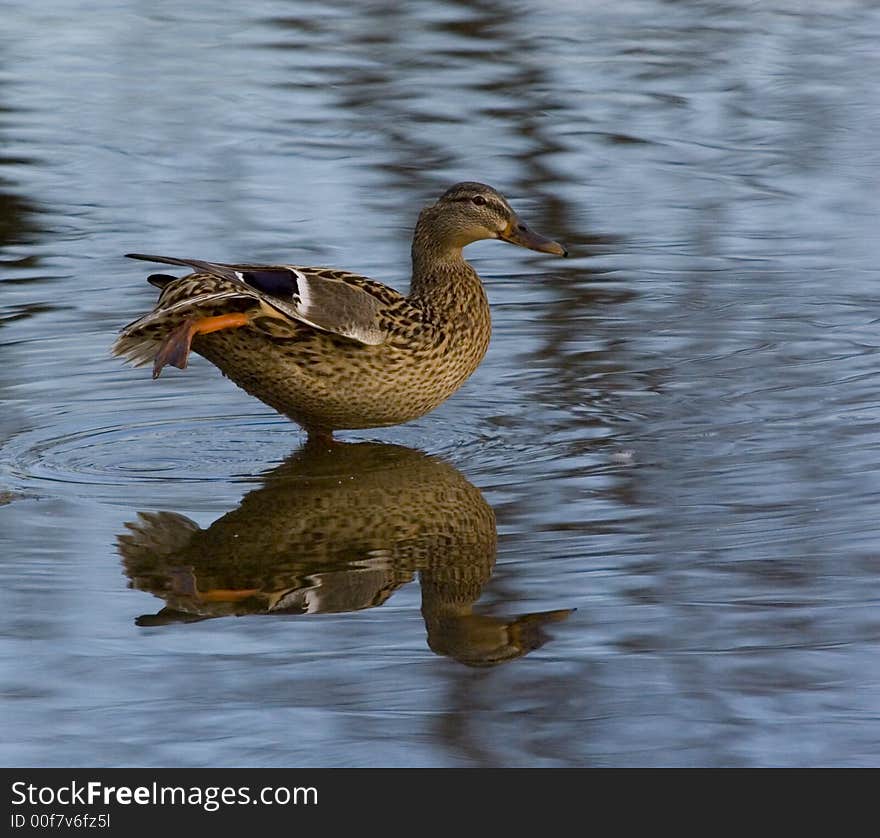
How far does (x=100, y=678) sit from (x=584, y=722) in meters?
1.17

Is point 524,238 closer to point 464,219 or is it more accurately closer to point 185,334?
point 464,219

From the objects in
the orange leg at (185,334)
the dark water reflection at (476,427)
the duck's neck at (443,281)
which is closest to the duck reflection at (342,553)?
the dark water reflection at (476,427)

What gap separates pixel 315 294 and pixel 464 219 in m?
1.04

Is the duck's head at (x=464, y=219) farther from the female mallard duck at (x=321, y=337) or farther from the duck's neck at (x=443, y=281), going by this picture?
the female mallard duck at (x=321, y=337)

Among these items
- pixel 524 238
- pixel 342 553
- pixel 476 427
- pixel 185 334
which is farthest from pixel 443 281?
pixel 342 553

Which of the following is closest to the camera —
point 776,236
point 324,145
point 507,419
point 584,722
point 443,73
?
point 584,722

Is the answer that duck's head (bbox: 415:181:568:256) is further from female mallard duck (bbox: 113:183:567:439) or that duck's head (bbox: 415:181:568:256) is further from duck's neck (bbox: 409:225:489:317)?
female mallard duck (bbox: 113:183:567:439)

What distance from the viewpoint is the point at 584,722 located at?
4441 millimetres

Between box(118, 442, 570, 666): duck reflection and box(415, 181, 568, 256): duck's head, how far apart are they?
3.46 ft

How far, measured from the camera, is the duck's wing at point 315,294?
6.46 m

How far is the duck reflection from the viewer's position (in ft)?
16.8

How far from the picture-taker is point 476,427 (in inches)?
283
